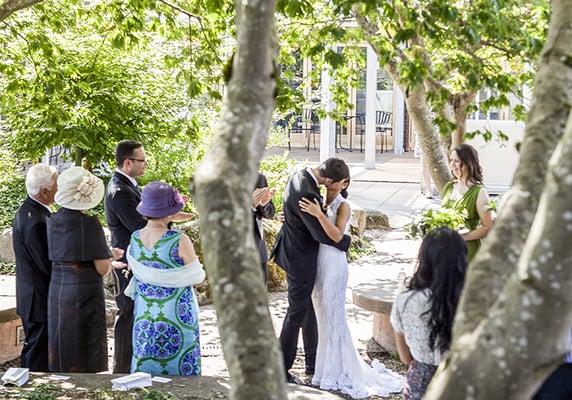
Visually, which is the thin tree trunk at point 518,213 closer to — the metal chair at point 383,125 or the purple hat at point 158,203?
the purple hat at point 158,203

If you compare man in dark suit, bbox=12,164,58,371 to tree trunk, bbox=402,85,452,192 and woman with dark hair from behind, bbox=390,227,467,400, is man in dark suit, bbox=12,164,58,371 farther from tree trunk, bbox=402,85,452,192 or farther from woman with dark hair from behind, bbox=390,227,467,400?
tree trunk, bbox=402,85,452,192

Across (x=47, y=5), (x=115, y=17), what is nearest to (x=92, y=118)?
(x=47, y=5)

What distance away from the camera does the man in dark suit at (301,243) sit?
7.49 meters

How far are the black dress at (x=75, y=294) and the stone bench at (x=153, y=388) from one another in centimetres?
38

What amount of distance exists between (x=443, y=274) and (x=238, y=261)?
224 cm

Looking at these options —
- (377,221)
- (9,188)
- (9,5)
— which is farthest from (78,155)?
(9,5)

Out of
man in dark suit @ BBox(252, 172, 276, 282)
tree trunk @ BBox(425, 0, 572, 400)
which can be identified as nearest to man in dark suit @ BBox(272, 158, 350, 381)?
man in dark suit @ BBox(252, 172, 276, 282)

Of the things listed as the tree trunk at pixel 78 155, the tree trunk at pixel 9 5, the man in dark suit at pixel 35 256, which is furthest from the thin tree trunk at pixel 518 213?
the tree trunk at pixel 78 155

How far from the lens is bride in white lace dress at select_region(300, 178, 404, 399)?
765 centimetres

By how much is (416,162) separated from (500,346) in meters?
26.9

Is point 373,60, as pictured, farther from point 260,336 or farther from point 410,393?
point 260,336

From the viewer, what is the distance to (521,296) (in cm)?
240

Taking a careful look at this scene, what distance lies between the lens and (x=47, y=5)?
9922mm

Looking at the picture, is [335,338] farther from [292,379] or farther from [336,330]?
[292,379]
